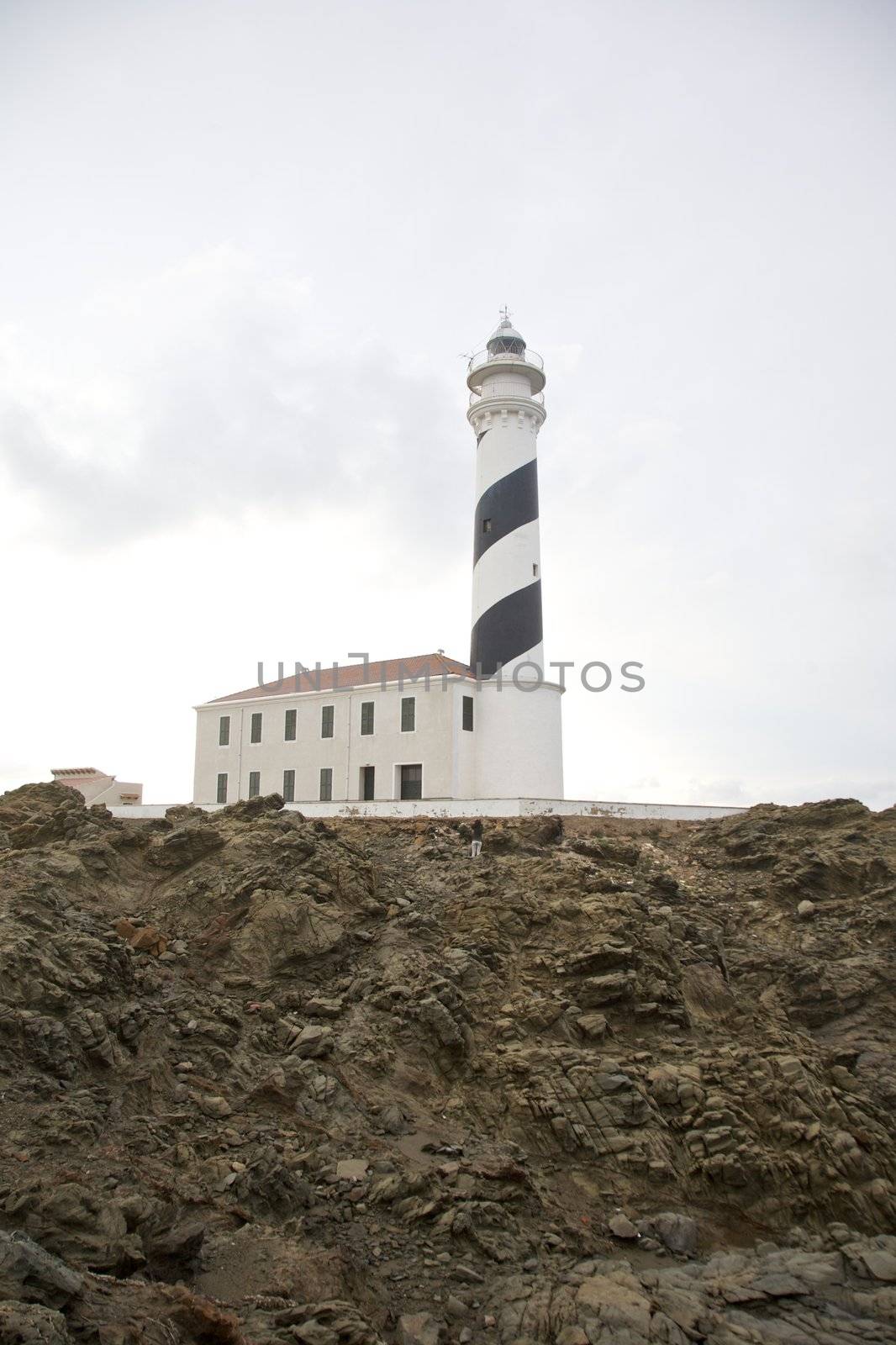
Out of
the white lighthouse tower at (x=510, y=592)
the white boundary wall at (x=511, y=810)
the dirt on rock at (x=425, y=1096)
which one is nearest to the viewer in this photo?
the dirt on rock at (x=425, y=1096)

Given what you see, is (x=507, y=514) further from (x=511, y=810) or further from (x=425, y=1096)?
(x=425, y=1096)

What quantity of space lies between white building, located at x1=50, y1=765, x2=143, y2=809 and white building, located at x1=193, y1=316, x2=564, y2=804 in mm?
6480

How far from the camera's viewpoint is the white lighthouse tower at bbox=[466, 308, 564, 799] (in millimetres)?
26766

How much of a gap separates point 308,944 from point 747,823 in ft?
39.9

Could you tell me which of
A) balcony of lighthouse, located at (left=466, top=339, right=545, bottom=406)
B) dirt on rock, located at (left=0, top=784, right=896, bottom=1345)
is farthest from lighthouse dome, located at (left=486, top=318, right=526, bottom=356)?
dirt on rock, located at (left=0, top=784, right=896, bottom=1345)

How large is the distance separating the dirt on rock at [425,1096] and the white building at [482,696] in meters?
7.89

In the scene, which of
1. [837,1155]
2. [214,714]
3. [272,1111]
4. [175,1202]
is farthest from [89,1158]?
[214,714]

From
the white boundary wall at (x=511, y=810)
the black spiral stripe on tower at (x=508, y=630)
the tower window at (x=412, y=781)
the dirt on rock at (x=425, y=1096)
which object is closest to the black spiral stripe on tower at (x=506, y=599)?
the black spiral stripe on tower at (x=508, y=630)

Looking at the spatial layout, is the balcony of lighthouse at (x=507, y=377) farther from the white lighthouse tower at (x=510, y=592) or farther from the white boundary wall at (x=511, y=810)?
the white boundary wall at (x=511, y=810)

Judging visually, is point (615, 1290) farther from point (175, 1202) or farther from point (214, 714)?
point (214, 714)

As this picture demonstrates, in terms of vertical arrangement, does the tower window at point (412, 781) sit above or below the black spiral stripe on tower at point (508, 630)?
below

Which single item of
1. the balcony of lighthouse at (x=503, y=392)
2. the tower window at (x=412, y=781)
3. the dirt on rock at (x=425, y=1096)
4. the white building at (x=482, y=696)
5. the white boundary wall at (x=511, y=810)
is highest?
the balcony of lighthouse at (x=503, y=392)

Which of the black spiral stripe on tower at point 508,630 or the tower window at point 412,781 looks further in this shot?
the tower window at point 412,781

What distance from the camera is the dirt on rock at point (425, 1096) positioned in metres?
7.99
